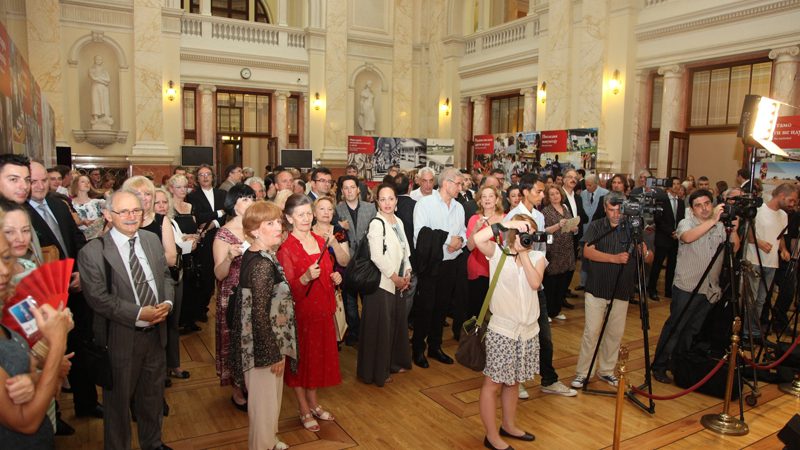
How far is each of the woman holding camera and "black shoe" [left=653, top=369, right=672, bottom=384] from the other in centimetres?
199

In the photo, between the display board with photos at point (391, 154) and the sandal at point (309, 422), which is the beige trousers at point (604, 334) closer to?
the sandal at point (309, 422)

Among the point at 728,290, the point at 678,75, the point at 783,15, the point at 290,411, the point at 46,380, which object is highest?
the point at 783,15

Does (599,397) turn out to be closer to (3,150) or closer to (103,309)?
(103,309)

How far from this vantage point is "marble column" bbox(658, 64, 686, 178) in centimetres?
1014

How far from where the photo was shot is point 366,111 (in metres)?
15.9

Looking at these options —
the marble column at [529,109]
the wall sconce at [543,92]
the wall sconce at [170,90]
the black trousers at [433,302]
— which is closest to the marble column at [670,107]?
the wall sconce at [543,92]

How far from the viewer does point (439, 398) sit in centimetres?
411

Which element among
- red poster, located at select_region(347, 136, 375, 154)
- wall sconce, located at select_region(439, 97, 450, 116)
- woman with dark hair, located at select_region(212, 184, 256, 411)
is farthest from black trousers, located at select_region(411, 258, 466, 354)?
wall sconce, located at select_region(439, 97, 450, 116)

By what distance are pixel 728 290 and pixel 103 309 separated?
15.6 feet

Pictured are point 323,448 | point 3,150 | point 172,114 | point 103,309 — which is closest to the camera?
point 103,309

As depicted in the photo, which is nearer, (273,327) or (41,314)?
(41,314)

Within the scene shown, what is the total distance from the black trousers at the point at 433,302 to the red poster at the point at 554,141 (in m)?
6.75

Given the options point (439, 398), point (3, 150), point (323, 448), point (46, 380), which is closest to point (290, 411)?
point (323, 448)

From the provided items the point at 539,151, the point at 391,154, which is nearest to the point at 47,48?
the point at 391,154
